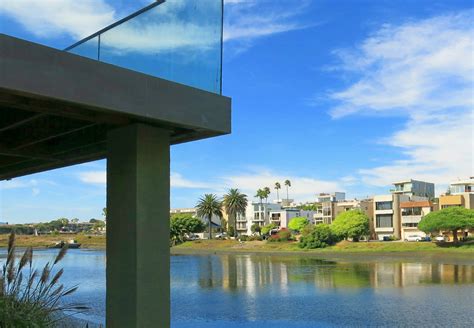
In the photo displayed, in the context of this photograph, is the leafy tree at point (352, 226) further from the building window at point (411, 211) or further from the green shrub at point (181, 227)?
the green shrub at point (181, 227)

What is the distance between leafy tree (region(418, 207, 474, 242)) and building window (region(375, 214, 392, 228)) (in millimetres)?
17984

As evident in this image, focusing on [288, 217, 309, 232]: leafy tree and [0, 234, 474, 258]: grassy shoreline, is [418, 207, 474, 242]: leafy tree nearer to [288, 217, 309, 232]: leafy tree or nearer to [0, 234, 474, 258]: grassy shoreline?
[0, 234, 474, 258]: grassy shoreline

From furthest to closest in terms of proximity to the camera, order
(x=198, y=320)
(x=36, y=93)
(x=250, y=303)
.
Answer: (x=250, y=303)
(x=198, y=320)
(x=36, y=93)

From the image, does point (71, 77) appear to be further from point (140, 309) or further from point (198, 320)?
point (198, 320)

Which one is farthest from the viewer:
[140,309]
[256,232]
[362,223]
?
[256,232]

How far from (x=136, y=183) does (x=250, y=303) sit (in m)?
16.2

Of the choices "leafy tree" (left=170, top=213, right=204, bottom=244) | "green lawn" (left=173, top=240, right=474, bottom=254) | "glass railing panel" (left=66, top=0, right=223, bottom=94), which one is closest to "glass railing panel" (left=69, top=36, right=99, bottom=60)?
"glass railing panel" (left=66, top=0, right=223, bottom=94)

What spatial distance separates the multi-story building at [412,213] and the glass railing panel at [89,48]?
73.5 m

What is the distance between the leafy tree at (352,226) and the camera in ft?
222

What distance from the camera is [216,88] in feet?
19.2

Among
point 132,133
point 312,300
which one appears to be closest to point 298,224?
point 312,300

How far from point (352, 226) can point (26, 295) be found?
6521cm

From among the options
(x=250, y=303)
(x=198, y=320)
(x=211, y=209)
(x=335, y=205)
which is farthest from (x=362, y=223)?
(x=198, y=320)

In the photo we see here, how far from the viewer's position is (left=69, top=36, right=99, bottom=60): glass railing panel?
5610 mm
